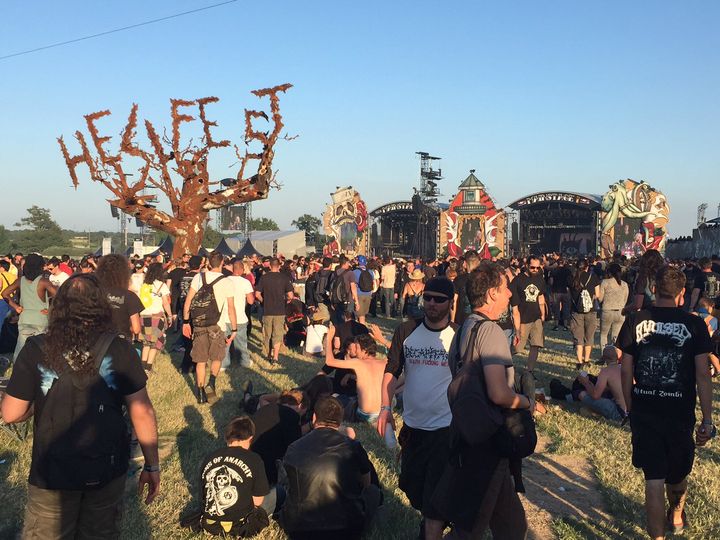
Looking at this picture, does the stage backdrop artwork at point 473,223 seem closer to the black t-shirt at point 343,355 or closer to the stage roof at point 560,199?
the stage roof at point 560,199

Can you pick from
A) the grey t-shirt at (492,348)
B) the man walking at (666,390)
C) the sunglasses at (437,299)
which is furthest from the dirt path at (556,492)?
the grey t-shirt at (492,348)

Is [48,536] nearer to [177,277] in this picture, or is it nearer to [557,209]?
[177,277]

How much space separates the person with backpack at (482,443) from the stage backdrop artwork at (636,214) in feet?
130

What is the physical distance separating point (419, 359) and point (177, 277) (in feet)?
33.7

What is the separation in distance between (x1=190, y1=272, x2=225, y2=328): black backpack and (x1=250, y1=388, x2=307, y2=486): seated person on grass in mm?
3192

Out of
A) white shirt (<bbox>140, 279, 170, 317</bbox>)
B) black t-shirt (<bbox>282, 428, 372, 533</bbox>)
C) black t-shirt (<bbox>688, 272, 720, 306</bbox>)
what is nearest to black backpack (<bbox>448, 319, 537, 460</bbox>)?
black t-shirt (<bbox>282, 428, 372, 533</bbox>)

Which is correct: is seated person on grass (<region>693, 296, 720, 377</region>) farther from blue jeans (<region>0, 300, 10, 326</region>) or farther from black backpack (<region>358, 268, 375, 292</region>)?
blue jeans (<region>0, 300, 10, 326</region>)

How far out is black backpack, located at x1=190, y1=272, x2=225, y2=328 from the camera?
26.4 feet

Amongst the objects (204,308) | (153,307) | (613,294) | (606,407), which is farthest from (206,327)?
(613,294)

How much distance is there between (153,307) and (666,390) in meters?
8.05

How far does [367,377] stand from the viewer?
6914 mm

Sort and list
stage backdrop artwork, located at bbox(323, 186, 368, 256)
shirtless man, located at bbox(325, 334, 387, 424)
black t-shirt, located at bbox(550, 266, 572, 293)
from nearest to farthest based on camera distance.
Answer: shirtless man, located at bbox(325, 334, 387, 424) → black t-shirt, located at bbox(550, 266, 572, 293) → stage backdrop artwork, located at bbox(323, 186, 368, 256)

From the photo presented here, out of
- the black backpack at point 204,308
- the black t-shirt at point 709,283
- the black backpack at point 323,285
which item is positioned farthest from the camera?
the black backpack at point 323,285

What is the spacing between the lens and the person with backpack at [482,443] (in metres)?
3.04
